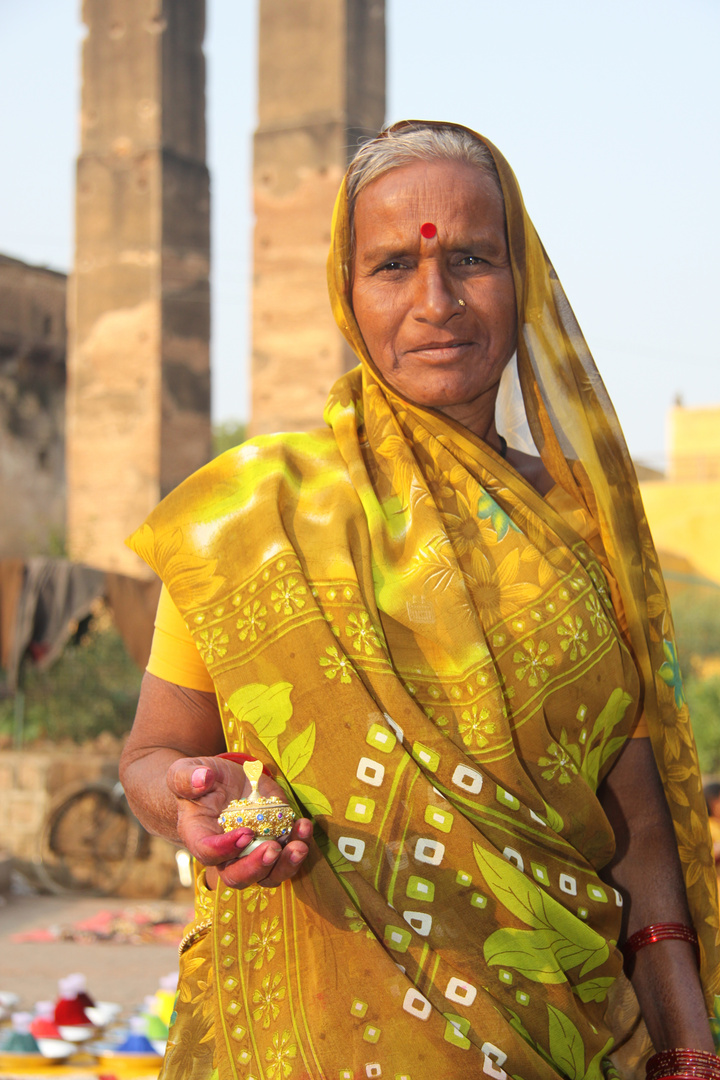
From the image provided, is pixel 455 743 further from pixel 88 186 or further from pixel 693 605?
pixel 693 605

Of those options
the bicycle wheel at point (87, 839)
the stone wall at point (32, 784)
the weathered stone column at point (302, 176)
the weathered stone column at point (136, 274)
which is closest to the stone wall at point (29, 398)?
the weathered stone column at point (136, 274)

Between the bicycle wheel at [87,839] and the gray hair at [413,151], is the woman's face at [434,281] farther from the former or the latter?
the bicycle wheel at [87,839]

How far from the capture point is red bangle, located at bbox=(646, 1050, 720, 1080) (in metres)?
1.45

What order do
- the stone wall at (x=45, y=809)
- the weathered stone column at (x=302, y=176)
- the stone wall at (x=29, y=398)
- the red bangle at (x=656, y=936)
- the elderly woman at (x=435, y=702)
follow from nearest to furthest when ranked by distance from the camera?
1. the elderly woman at (x=435, y=702)
2. the red bangle at (x=656, y=936)
3. the weathered stone column at (x=302, y=176)
4. the stone wall at (x=45, y=809)
5. the stone wall at (x=29, y=398)

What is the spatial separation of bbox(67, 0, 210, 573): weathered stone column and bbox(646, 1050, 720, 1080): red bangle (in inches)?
323

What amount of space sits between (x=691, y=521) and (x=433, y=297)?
17437mm

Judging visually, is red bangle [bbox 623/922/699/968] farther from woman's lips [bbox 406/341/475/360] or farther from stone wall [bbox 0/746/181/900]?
stone wall [bbox 0/746/181/900]

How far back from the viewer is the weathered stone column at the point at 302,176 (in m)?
8.11

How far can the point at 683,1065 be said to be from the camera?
57.3 inches

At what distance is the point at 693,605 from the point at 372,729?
15718 mm

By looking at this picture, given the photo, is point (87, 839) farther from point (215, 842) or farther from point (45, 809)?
point (215, 842)

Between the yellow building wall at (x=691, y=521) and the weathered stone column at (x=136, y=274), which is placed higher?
the weathered stone column at (x=136, y=274)

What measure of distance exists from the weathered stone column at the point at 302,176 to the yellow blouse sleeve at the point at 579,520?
6458 mm

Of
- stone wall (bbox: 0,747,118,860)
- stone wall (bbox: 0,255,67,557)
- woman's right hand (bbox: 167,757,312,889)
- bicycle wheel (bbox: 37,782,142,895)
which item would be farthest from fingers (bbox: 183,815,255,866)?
stone wall (bbox: 0,255,67,557)
